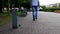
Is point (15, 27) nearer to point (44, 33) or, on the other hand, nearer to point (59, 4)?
point (44, 33)

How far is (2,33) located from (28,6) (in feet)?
168

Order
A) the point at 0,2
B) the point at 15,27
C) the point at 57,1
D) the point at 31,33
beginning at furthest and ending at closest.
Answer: the point at 57,1
the point at 0,2
the point at 15,27
the point at 31,33

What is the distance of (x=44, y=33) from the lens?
764 centimetres

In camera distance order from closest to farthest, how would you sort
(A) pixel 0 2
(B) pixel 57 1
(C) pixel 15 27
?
1. (C) pixel 15 27
2. (A) pixel 0 2
3. (B) pixel 57 1

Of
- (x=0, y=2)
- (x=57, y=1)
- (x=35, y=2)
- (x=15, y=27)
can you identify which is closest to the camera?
(x=15, y=27)

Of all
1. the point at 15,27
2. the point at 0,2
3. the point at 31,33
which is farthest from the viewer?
the point at 0,2

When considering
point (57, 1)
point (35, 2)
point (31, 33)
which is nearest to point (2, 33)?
point (31, 33)

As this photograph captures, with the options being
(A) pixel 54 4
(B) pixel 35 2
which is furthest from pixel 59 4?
(B) pixel 35 2

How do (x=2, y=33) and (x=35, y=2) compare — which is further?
(x=35, y=2)

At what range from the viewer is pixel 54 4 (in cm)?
6134

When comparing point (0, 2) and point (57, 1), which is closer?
point (0, 2)

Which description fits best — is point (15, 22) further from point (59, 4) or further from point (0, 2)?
point (59, 4)

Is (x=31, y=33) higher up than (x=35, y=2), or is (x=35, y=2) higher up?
(x=35, y=2)

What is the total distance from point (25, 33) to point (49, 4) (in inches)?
2096
